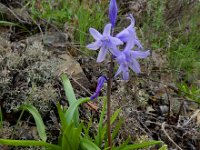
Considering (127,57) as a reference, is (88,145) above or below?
below

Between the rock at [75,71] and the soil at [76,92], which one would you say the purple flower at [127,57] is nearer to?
the soil at [76,92]

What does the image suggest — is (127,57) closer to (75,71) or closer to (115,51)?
(115,51)

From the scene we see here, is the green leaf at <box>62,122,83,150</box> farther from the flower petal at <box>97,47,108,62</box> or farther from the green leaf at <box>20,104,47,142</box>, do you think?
the flower petal at <box>97,47,108,62</box>

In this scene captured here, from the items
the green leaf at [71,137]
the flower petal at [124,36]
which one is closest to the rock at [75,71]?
the green leaf at [71,137]

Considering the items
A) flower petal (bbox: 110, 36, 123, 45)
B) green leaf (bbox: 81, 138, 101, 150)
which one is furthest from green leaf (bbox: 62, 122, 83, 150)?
flower petal (bbox: 110, 36, 123, 45)

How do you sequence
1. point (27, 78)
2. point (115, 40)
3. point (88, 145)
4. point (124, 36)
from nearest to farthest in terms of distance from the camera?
point (115, 40) → point (124, 36) → point (88, 145) → point (27, 78)

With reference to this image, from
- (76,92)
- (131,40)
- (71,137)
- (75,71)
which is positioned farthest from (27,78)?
(131,40)

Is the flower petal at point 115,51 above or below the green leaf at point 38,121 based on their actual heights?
above

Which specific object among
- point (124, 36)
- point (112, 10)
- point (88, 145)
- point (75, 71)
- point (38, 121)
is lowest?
point (88, 145)

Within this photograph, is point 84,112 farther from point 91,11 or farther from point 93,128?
point 91,11

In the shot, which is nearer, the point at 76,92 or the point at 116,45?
the point at 116,45

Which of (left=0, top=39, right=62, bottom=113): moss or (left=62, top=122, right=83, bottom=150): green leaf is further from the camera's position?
(left=0, top=39, right=62, bottom=113): moss

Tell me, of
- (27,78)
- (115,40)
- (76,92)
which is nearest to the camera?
(115,40)
